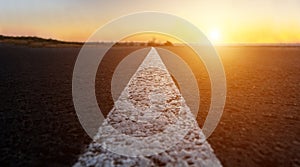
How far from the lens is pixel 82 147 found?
5.95 metres

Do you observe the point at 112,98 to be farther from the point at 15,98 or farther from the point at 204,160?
the point at 204,160

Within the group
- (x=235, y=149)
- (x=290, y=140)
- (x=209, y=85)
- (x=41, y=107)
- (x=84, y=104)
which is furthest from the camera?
(x=209, y=85)

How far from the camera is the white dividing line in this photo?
210 inches

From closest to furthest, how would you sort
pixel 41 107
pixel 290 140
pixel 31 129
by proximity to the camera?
1. pixel 290 140
2. pixel 31 129
3. pixel 41 107

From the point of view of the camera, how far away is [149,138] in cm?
651

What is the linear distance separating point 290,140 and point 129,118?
420 centimetres

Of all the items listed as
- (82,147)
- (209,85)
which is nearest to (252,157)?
(82,147)

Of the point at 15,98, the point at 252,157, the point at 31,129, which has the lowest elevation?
the point at 252,157

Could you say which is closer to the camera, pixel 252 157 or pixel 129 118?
pixel 252 157

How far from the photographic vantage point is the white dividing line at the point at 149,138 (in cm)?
534

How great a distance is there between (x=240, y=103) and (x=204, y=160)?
520cm

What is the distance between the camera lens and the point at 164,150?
5.80 m

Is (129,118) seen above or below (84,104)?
below

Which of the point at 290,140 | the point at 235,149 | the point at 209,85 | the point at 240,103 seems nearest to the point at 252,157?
the point at 235,149
